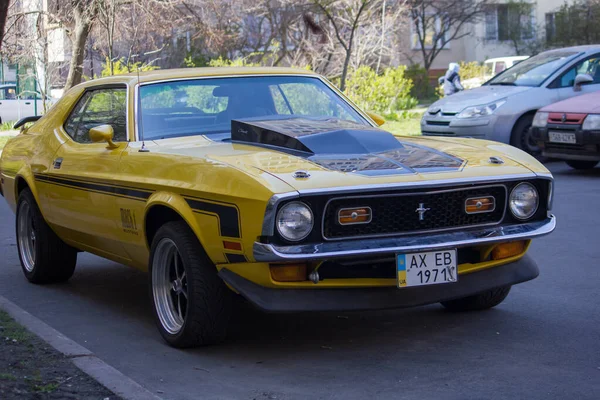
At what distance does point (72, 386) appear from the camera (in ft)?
14.4

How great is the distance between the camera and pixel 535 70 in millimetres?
14781

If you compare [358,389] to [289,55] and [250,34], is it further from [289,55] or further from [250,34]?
[250,34]

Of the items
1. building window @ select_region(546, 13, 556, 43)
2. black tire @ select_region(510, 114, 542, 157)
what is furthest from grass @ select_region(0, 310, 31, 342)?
building window @ select_region(546, 13, 556, 43)

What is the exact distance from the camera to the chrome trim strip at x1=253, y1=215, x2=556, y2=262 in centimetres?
450

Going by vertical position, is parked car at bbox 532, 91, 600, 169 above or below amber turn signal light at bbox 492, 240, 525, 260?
above

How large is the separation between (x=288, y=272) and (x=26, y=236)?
11.2 feet

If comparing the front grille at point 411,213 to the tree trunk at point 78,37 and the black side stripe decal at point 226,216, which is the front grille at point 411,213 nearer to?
the black side stripe decal at point 226,216

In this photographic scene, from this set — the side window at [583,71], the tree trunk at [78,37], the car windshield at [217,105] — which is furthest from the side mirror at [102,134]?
the tree trunk at [78,37]

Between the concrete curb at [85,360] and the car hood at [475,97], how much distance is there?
30.7ft

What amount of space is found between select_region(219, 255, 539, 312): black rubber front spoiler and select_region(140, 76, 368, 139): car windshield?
5.00ft

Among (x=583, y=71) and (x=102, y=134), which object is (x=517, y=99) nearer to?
(x=583, y=71)

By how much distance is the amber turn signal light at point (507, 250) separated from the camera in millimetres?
5250

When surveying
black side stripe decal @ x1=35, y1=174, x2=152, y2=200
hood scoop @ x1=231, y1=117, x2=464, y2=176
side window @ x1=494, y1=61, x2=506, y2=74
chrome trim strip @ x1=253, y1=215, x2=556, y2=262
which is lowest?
chrome trim strip @ x1=253, y1=215, x2=556, y2=262

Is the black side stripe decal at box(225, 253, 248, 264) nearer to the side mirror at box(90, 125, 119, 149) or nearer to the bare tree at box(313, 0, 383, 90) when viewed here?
the side mirror at box(90, 125, 119, 149)
